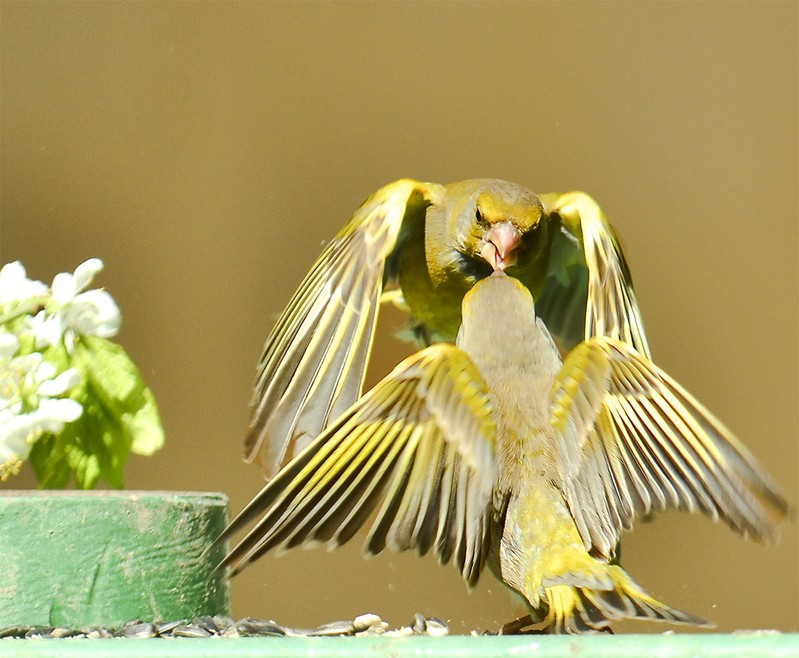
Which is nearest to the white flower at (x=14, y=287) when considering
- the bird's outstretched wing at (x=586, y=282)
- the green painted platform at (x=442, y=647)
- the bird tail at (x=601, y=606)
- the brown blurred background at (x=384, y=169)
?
the green painted platform at (x=442, y=647)

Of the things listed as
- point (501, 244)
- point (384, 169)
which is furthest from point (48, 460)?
point (384, 169)

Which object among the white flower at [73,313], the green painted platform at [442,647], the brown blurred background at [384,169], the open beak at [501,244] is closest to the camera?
the green painted platform at [442,647]

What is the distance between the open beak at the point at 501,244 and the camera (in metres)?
2.54

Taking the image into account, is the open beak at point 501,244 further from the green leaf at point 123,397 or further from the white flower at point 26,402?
the white flower at point 26,402

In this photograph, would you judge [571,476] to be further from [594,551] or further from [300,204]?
[300,204]

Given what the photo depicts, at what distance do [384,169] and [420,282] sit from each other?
123 cm

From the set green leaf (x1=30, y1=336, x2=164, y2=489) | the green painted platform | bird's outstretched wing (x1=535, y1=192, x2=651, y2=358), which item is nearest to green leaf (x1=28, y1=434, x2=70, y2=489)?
green leaf (x1=30, y1=336, x2=164, y2=489)

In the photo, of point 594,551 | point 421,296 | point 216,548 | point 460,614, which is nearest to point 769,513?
point 594,551

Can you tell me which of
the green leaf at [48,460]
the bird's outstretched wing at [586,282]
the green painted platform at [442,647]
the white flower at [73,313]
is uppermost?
the bird's outstretched wing at [586,282]

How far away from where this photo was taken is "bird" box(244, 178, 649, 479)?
2150mm

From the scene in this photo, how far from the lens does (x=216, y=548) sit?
1.59 m

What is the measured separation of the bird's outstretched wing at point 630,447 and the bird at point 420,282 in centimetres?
50

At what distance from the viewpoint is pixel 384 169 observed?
389 centimetres

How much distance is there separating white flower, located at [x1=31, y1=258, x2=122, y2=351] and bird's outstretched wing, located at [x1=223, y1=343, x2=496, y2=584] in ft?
1.43
